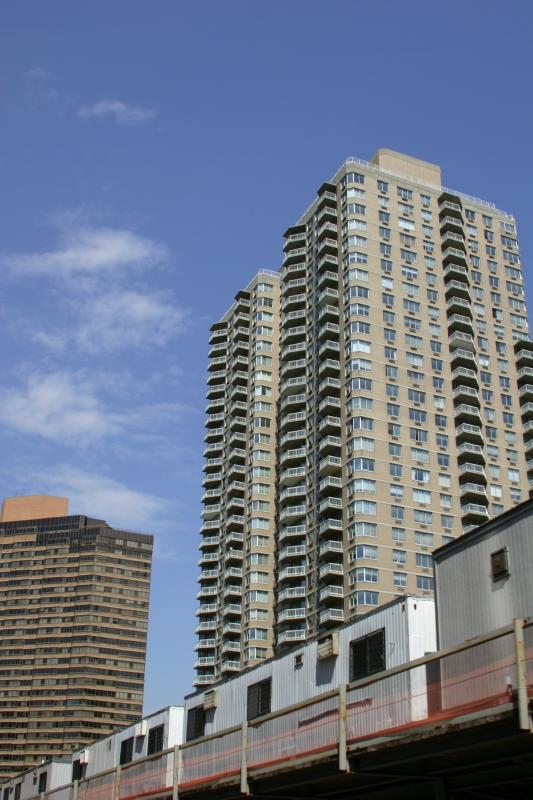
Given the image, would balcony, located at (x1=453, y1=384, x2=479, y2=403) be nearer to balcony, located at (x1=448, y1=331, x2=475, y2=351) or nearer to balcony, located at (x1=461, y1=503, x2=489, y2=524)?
balcony, located at (x1=448, y1=331, x2=475, y2=351)

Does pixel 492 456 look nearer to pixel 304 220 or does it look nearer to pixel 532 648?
pixel 304 220

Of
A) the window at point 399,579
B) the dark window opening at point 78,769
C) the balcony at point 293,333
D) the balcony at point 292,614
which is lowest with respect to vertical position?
the dark window opening at point 78,769

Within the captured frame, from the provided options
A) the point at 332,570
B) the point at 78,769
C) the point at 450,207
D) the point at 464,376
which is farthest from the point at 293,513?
the point at 78,769

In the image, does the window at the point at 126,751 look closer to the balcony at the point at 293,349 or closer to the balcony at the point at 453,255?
the balcony at the point at 293,349

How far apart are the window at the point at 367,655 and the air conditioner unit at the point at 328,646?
0.68 metres

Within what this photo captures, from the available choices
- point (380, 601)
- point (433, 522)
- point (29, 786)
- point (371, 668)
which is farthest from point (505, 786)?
point (433, 522)

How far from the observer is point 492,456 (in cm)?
10106

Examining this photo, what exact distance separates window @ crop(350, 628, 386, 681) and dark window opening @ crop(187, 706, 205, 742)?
10076 mm

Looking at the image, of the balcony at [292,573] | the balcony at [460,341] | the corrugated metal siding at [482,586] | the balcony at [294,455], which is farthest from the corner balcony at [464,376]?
the corrugated metal siding at [482,586]

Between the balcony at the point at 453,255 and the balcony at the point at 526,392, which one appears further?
the balcony at the point at 453,255

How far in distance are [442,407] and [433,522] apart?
535 inches

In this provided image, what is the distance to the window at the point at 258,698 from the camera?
30719 millimetres

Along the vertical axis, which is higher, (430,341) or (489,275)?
(489,275)

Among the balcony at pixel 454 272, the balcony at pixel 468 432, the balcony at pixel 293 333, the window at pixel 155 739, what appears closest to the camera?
the window at pixel 155 739
